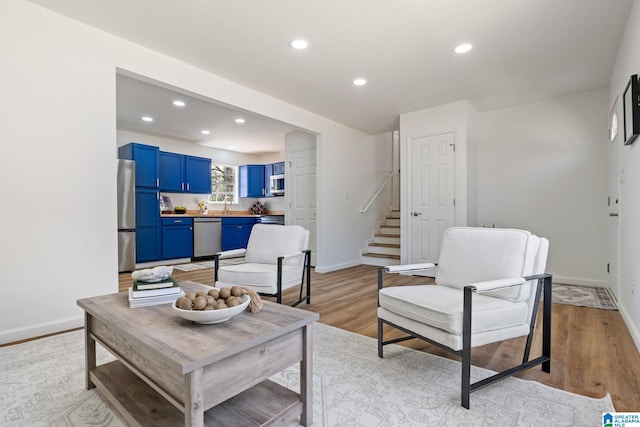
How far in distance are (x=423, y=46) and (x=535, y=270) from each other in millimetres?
2181

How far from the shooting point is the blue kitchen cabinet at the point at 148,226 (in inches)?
212

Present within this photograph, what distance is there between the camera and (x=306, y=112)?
479 centimetres

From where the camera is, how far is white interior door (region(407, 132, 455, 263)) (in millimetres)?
4508

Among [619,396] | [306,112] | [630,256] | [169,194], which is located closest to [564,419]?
[619,396]

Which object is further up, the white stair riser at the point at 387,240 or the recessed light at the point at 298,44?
the recessed light at the point at 298,44

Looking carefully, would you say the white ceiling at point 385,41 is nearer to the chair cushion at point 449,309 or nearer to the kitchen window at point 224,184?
the chair cushion at point 449,309

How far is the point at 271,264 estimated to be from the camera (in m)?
3.25

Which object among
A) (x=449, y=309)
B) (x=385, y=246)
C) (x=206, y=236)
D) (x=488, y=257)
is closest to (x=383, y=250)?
(x=385, y=246)

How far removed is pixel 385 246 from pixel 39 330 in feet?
15.9

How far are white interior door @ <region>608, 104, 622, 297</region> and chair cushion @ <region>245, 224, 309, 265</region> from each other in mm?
3270

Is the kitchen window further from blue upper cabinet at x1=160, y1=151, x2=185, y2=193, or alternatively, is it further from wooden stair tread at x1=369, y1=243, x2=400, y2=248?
wooden stair tread at x1=369, y1=243, x2=400, y2=248

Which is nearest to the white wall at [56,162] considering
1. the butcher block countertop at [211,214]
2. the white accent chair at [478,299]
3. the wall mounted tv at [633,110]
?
the white accent chair at [478,299]

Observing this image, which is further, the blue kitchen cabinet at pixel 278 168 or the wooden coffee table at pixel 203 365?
the blue kitchen cabinet at pixel 278 168

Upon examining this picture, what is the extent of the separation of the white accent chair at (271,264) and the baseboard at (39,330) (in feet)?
3.68
